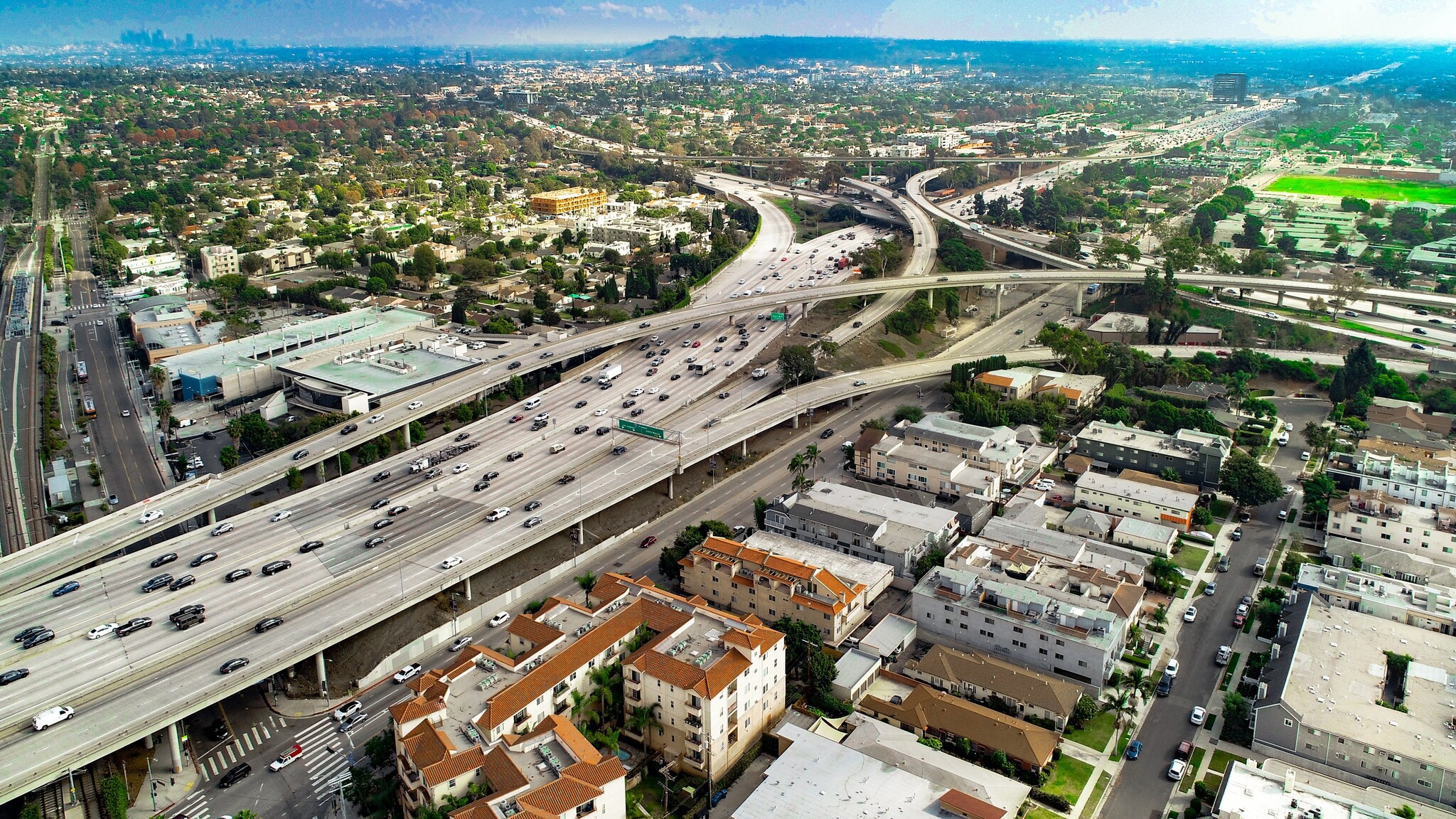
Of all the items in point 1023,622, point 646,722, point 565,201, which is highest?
point 565,201

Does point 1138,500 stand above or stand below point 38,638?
below

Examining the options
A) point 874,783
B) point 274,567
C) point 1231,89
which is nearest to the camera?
point 874,783

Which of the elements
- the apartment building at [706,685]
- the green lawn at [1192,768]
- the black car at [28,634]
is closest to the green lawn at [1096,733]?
the green lawn at [1192,768]

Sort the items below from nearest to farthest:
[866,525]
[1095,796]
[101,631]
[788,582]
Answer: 1. [1095,796]
2. [101,631]
3. [788,582]
4. [866,525]

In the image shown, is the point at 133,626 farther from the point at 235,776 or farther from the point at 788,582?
the point at 788,582

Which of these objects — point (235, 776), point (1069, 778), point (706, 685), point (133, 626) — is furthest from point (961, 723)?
point (133, 626)

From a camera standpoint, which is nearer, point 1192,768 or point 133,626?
point 1192,768

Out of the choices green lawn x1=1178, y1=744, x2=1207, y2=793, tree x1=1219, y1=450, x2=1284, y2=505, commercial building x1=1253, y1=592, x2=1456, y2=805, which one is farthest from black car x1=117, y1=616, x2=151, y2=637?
tree x1=1219, y1=450, x2=1284, y2=505
